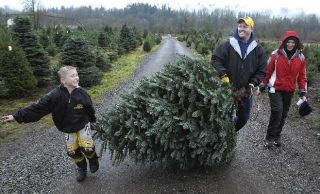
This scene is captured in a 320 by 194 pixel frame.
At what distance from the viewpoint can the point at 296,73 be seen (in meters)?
4.09

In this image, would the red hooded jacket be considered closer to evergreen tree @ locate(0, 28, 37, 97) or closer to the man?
the man

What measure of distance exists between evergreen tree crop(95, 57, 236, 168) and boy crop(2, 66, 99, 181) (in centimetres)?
34

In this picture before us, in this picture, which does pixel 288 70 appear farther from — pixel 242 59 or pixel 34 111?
pixel 34 111

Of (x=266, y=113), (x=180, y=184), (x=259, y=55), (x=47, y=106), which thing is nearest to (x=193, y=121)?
(x=180, y=184)

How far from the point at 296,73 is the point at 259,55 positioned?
47.8 inches

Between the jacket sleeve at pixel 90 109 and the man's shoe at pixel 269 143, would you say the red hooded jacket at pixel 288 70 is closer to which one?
the man's shoe at pixel 269 143

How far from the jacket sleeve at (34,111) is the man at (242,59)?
250 cm

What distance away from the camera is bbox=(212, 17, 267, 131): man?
10.9 ft

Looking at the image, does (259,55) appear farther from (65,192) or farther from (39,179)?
(39,179)

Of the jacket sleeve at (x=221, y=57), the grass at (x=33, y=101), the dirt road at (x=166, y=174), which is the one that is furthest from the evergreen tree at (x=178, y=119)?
the grass at (x=33, y=101)

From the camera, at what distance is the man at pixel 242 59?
3.32 m

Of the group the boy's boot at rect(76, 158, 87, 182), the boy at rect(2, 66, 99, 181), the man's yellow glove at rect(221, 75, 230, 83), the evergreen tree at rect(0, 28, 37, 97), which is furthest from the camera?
the evergreen tree at rect(0, 28, 37, 97)

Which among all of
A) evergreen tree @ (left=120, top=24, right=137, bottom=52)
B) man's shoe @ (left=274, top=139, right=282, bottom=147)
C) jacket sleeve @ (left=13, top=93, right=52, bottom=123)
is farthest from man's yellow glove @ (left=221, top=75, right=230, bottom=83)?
evergreen tree @ (left=120, top=24, right=137, bottom=52)

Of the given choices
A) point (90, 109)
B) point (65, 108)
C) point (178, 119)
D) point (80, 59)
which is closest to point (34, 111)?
point (65, 108)
